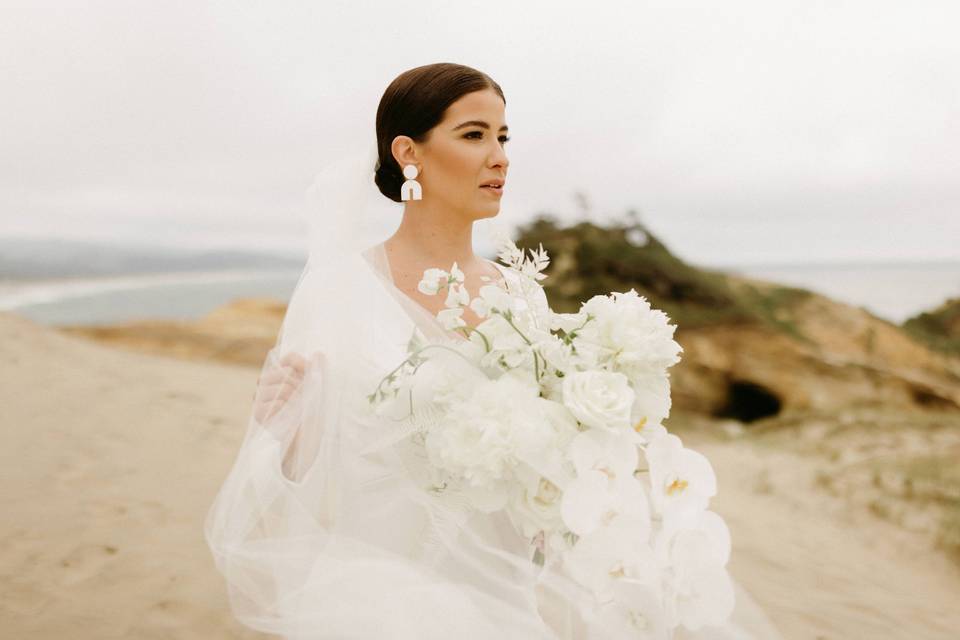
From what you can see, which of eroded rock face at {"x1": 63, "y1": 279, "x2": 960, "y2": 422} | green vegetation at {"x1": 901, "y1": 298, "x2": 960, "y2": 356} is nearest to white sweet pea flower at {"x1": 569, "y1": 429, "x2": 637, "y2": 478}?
eroded rock face at {"x1": 63, "y1": 279, "x2": 960, "y2": 422}

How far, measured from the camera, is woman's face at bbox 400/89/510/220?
2021 millimetres

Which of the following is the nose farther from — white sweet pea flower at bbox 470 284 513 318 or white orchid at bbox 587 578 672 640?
white orchid at bbox 587 578 672 640

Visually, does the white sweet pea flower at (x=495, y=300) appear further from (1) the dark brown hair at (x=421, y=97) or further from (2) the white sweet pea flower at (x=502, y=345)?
(1) the dark brown hair at (x=421, y=97)

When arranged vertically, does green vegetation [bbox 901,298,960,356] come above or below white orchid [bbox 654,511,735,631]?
above

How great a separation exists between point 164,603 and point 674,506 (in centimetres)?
251

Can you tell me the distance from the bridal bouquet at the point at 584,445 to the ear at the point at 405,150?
0.70 m

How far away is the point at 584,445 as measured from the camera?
135 cm

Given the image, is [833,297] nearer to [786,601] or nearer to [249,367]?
[786,601]

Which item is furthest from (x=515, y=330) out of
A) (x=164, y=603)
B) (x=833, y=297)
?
(x=833, y=297)

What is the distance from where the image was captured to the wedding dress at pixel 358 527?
59.3 inches

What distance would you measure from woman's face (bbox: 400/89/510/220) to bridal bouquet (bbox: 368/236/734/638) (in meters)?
0.59

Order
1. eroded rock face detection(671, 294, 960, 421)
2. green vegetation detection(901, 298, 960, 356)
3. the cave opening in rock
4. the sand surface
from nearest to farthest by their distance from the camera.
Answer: the sand surface → eroded rock face detection(671, 294, 960, 421) → the cave opening in rock → green vegetation detection(901, 298, 960, 356)

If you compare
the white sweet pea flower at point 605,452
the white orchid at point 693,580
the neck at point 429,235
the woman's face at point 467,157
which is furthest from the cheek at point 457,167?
the white orchid at point 693,580

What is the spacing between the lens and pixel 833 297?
9.50 m
